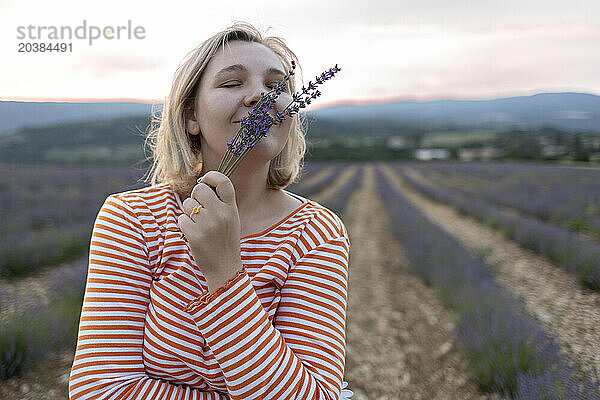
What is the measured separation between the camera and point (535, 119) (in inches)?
169

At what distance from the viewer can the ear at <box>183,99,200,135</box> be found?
1293 mm

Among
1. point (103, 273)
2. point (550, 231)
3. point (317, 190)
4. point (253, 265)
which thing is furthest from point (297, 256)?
point (317, 190)

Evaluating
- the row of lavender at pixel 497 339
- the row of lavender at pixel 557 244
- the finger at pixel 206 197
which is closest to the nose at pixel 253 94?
the finger at pixel 206 197

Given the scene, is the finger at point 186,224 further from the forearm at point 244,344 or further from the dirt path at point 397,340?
the dirt path at point 397,340

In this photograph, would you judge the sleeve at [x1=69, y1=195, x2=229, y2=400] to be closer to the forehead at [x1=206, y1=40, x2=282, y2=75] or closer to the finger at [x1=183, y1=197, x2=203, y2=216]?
the finger at [x1=183, y1=197, x2=203, y2=216]

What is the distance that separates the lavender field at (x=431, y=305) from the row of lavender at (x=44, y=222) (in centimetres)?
2

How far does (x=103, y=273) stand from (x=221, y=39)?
0.64 metres

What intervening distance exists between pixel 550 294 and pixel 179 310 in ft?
15.2

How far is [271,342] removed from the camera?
3.06 ft

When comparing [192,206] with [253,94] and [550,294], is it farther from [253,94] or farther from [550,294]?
[550,294]

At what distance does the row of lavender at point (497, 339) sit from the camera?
2.51 metres

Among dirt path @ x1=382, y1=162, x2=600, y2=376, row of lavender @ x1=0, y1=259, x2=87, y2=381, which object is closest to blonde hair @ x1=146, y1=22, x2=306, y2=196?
row of lavender @ x1=0, y1=259, x2=87, y2=381

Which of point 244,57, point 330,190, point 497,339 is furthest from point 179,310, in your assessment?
point 330,190

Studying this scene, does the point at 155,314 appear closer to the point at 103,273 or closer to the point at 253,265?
the point at 103,273
